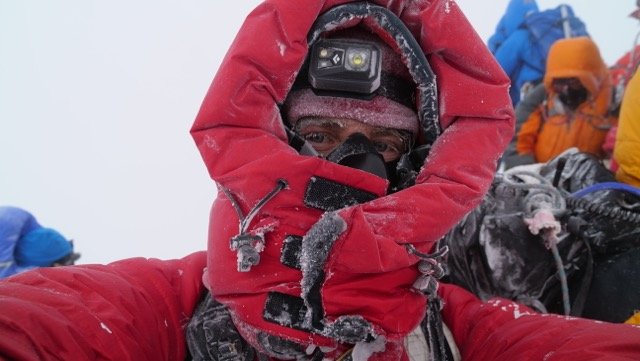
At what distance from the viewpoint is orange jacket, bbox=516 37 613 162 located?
3.64 m

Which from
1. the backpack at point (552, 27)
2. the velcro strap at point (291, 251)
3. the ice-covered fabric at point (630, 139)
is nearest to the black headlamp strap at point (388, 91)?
the velcro strap at point (291, 251)

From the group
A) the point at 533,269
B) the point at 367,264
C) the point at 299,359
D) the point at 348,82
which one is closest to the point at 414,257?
the point at 367,264

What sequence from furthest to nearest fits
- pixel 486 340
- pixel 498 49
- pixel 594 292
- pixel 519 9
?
pixel 519 9, pixel 498 49, pixel 594 292, pixel 486 340

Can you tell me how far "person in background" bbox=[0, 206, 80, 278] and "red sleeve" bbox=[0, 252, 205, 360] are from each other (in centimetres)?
314

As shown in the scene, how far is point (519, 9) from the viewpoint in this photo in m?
5.97

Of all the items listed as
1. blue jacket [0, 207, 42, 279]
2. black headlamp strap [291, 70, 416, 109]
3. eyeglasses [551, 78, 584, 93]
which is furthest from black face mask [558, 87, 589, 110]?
blue jacket [0, 207, 42, 279]

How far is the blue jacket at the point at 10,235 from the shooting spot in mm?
3877

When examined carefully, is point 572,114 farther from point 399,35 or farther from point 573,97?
point 399,35

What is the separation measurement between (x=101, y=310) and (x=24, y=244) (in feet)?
11.3

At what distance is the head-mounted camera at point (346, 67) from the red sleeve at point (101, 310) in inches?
22.4

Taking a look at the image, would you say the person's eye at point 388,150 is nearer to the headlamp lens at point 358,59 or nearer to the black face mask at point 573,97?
the headlamp lens at point 358,59

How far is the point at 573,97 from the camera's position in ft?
13.0

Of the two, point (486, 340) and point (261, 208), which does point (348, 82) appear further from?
point (486, 340)

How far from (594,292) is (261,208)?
1.29 m
